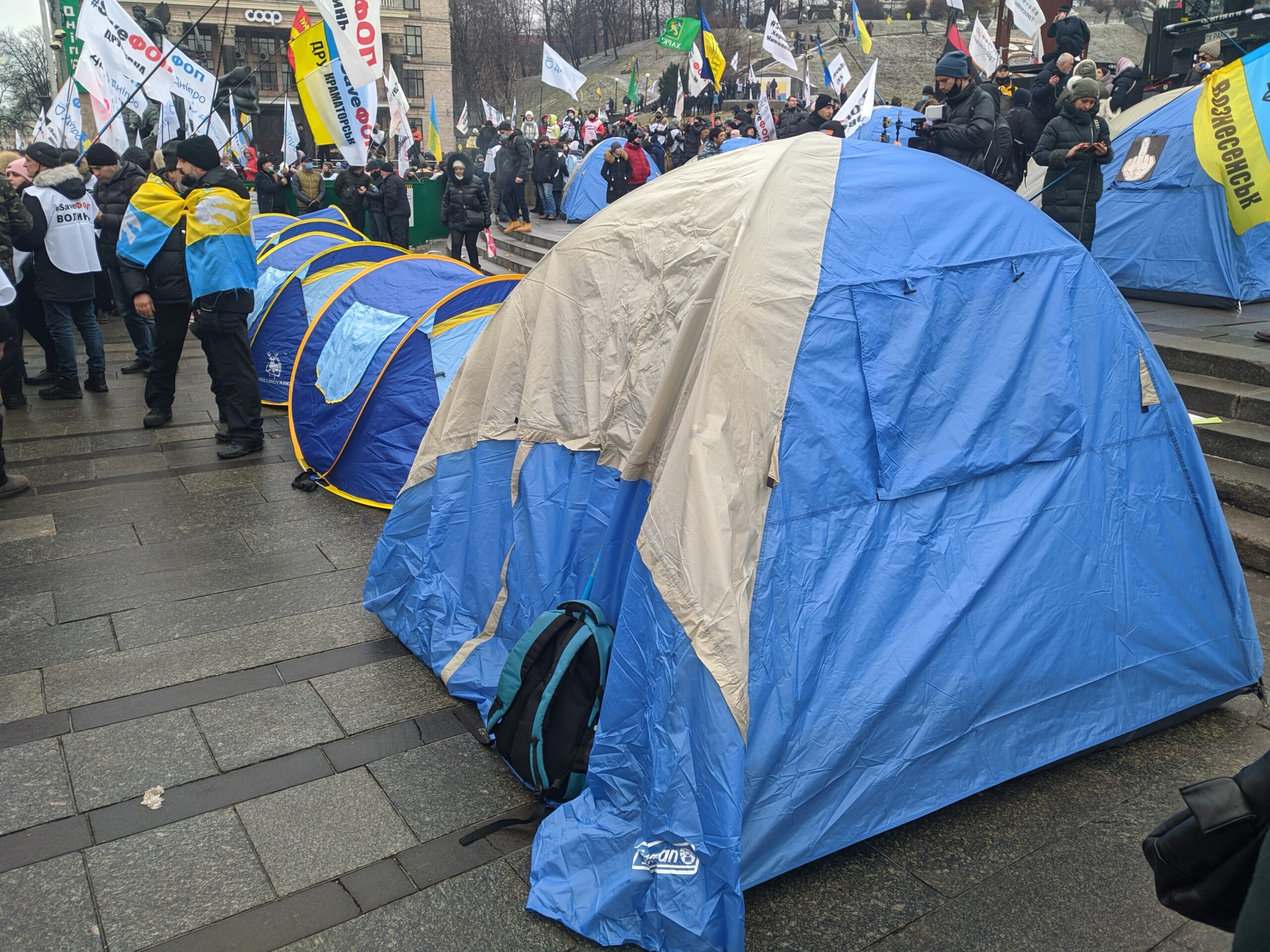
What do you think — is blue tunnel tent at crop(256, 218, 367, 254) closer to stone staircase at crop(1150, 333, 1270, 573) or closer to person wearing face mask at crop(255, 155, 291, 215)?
person wearing face mask at crop(255, 155, 291, 215)

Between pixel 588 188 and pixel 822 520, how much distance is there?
16.4 meters

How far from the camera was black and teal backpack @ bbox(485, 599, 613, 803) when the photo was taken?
301 centimetres

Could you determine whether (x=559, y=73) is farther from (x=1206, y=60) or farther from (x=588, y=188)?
(x=1206, y=60)

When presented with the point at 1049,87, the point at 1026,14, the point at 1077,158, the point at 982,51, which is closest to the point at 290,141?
the point at 982,51

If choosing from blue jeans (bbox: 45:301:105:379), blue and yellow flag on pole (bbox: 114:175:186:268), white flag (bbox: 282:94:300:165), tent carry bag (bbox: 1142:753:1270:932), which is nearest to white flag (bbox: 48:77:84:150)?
blue jeans (bbox: 45:301:105:379)

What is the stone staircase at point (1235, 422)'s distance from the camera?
4797mm

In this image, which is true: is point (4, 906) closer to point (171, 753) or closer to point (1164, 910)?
point (171, 753)

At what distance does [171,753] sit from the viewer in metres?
3.42

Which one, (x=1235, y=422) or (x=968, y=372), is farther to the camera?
(x=1235, y=422)

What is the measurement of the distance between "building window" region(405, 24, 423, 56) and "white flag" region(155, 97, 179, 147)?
47442 millimetres

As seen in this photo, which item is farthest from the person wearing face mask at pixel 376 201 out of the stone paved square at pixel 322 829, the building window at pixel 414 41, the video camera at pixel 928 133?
the building window at pixel 414 41

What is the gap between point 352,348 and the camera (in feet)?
20.0

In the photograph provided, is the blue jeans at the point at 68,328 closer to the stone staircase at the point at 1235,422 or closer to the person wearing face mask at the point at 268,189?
the stone staircase at the point at 1235,422

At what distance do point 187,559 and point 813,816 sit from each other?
3.75 metres
